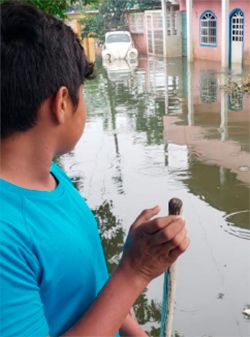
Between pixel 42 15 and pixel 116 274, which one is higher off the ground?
pixel 42 15

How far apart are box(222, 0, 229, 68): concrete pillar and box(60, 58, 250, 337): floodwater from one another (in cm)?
330

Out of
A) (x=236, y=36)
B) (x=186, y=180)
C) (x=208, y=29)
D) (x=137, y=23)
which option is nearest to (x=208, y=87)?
(x=236, y=36)

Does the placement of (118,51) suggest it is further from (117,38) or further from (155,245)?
(155,245)

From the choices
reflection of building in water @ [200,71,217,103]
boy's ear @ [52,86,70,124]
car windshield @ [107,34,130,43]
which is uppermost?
car windshield @ [107,34,130,43]

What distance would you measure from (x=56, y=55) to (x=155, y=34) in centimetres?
1840

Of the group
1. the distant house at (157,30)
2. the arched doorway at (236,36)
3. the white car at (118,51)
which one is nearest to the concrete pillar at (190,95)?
the arched doorway at (236,36)

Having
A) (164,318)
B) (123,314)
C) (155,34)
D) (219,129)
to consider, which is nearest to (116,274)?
(123,314)

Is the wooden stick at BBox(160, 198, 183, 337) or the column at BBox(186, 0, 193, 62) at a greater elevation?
the column at BBox(186, 0, 193, 62)

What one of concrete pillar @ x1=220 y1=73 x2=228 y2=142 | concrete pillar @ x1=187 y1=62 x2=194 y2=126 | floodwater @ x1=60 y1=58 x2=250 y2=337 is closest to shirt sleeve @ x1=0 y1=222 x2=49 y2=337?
floodwater @ x1=60 y1=58 x2=250 y2=337

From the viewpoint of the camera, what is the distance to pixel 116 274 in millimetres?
929

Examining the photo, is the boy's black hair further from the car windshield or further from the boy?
the car windshield

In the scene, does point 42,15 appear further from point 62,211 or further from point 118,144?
point 118,144

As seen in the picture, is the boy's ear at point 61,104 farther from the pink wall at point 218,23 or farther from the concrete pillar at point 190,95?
the pink wall at point 218,23

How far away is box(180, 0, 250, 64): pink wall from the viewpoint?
13.2 m
